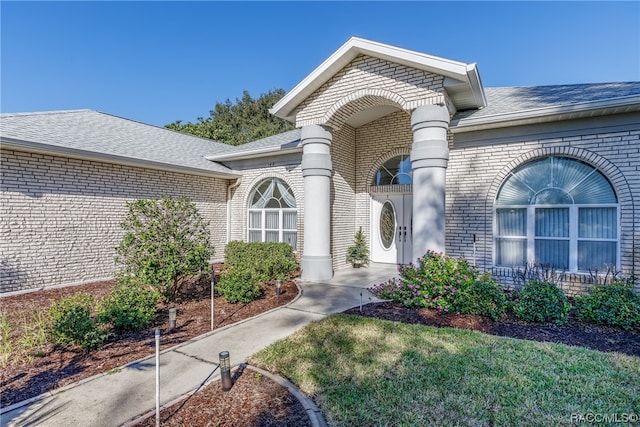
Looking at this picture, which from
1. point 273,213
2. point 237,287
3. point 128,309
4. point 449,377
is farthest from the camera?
point 273,213

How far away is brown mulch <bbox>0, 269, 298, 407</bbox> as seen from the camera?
371 cm

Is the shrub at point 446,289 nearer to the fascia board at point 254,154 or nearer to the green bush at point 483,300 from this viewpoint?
the green bush at point 483,300

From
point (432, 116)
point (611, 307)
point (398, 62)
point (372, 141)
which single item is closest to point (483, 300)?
point (611, 307)

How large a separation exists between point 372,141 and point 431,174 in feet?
13.7

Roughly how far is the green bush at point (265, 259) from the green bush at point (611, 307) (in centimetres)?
667

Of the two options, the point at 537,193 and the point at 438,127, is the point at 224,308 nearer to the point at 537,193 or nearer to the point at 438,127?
the point at 438,127

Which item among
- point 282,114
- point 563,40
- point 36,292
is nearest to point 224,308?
point 36,292

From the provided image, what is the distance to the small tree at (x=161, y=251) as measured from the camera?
651cm

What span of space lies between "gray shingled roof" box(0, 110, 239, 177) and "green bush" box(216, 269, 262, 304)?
5106 millimetres

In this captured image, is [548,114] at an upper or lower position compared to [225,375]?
upper

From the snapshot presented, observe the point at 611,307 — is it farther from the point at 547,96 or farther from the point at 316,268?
the point at 316,268

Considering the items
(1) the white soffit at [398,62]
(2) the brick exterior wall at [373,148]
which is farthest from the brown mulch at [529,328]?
(2) the brick exterior wall at [373,148]

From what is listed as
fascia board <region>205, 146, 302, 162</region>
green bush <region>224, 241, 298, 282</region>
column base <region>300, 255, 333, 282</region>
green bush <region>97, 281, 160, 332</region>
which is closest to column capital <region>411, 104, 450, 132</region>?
fascia board <region>205, 146, 302, 162</region>

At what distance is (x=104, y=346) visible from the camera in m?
4.70
